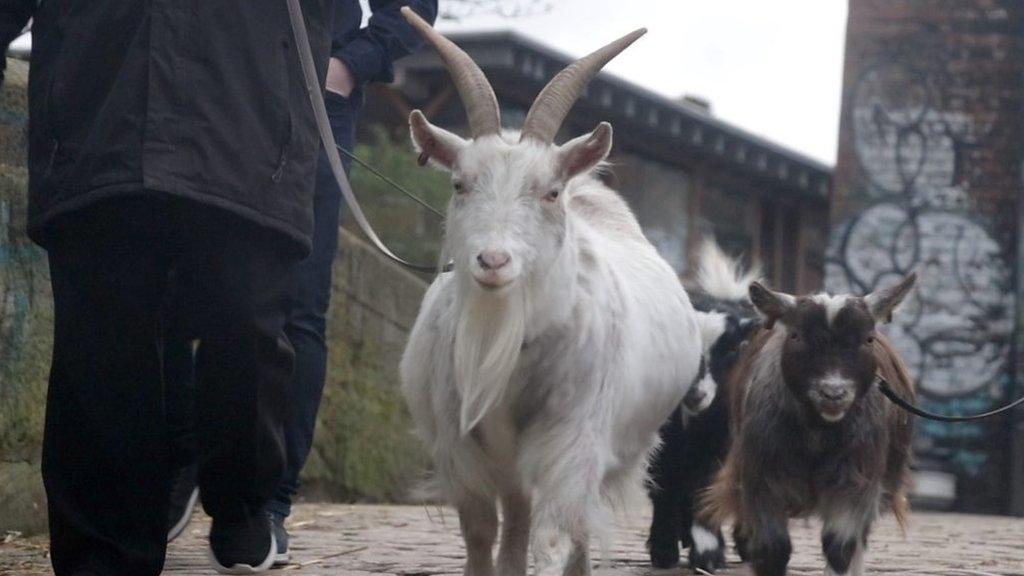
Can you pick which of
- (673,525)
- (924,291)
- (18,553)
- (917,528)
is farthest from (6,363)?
(924,291)

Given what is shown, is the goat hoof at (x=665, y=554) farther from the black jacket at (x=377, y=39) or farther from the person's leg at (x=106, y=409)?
the person's leg at (x=106, y=409)

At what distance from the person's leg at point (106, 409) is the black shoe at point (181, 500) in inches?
53.5

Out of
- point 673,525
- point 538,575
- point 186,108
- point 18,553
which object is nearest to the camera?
point 186,108

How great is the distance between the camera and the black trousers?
13.3ft

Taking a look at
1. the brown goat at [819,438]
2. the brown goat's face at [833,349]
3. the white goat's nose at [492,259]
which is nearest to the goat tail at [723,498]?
the brown goat at [819,438]

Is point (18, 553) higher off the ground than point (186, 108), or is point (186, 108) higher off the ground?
point (186, 108)

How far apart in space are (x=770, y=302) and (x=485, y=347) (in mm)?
1626

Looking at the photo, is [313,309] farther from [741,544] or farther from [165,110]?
[165,110]

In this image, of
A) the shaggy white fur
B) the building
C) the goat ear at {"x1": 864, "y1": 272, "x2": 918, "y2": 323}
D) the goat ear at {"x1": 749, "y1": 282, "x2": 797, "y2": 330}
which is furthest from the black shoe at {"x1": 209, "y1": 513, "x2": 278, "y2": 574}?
the building

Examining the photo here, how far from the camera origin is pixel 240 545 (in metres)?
4.47

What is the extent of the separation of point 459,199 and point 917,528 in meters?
6.69

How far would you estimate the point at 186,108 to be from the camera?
3.90m

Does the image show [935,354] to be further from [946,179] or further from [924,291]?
[946,179]

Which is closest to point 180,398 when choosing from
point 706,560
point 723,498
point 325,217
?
point 325,217
